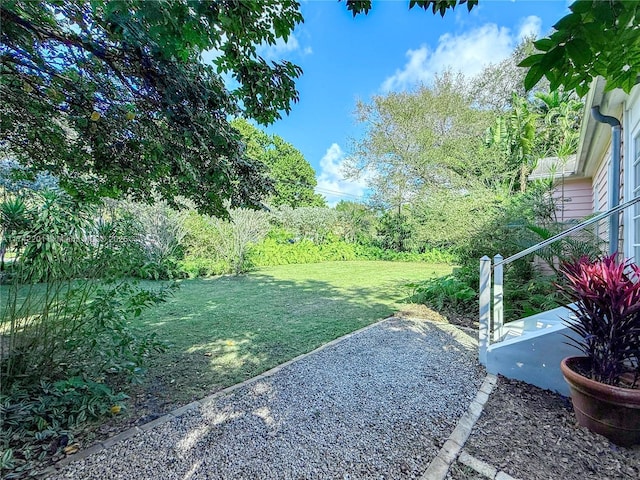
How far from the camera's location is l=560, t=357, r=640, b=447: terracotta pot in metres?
2.10

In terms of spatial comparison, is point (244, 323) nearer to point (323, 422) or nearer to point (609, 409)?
point (323, 422)

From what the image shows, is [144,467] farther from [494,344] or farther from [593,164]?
[593,164]

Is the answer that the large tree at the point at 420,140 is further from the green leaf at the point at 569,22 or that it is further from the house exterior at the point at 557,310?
the green leaf at the point at 569,22

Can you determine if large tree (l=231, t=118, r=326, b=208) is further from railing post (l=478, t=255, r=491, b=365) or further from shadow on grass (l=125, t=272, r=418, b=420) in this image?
railing post (l=478, t=255, r=491, b=365)

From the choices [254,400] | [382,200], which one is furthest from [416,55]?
[254,400]

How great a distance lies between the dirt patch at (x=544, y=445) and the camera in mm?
1934

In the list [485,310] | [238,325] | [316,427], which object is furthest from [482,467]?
[238,325]

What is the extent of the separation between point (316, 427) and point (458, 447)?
1038mm

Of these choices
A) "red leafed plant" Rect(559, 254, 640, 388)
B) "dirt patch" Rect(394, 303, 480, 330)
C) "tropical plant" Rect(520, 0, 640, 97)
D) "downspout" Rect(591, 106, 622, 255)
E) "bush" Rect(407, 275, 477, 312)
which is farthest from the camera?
"bush" Rect(407, 275, 477, 312)

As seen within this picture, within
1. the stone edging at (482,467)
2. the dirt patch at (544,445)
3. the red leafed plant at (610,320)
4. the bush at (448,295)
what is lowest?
the stone edging at (482,467)

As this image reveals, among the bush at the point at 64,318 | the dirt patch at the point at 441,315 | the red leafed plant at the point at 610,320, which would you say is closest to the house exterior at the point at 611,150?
the red leafed plant at the point at 610,320

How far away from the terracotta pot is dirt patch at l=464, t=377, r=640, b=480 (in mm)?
67

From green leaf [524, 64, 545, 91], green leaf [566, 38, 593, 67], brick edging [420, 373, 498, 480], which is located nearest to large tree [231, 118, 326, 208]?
brick edging [420, 373, 498, 480]

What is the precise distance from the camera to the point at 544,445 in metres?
2.17
